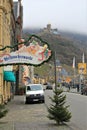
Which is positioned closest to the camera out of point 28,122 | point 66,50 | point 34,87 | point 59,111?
point 59,111

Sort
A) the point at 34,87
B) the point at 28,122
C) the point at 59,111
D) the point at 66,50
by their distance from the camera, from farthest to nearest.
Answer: the point at 66,50 → the point at 34,87 → the point at 28,122 → the point at 59,111

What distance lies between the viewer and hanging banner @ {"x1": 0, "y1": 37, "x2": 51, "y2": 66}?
19.6 meters

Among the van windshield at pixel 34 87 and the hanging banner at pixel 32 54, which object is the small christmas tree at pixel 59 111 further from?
the van windshield at pixel 34 87

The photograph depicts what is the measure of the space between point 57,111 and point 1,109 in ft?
7.72

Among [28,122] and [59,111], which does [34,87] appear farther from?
[59,111]

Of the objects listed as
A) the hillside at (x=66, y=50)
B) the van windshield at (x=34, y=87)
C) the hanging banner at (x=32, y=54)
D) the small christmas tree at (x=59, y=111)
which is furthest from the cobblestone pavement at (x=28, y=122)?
the hillside at (x=66, y=50)

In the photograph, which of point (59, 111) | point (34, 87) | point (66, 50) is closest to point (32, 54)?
point (59, 111)

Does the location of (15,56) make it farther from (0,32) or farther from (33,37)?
(0,32)

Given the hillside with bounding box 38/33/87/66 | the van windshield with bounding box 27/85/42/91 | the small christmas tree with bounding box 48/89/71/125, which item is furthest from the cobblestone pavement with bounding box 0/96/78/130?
the hillside with bounding box 38/33/87/66

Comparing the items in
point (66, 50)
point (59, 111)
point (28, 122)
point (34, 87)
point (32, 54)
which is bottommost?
point (28, 122)

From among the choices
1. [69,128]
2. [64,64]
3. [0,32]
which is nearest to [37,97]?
[0,32]

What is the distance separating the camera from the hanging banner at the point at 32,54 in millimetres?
19609

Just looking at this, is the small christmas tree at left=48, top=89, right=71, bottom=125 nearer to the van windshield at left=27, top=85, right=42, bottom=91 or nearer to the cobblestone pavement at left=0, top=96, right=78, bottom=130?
the cobblestone pavement at left=0, top=96, right=78, bottom=130

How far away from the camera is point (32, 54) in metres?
19.8
